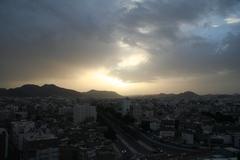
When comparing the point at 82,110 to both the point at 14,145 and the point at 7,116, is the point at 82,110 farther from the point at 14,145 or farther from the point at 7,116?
the point at 14,145

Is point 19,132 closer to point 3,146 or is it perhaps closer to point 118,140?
point 3,146

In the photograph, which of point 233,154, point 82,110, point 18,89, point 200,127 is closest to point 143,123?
point 200,127

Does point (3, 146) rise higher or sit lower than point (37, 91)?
lower

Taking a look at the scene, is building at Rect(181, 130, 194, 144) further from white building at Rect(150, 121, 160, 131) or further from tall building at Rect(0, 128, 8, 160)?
tall building at Rect(0, 128, 8, 160)

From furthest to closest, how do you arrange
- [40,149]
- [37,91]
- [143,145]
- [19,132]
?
1. [37,91]
2. [143,145]
3. [19,132]
4. [40,149]

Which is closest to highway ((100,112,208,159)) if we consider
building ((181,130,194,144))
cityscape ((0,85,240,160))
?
cityscape ((0,85,240,160))

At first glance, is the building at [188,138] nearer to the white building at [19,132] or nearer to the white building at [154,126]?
the white building at [154,126]

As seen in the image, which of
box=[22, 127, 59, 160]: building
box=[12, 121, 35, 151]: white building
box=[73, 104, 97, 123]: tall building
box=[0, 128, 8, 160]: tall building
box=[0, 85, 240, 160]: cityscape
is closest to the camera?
box=[22, 127, 59, 160]: building

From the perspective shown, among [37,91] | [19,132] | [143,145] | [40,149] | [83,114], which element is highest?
[37,91]

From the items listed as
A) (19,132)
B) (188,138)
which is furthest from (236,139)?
(19,132)

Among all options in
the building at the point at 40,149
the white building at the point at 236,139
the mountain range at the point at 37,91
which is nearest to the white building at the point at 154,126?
the white building at the point at 236,139

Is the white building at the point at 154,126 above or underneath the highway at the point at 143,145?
above
